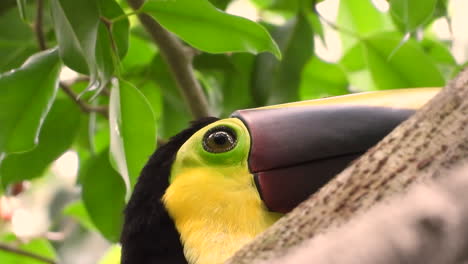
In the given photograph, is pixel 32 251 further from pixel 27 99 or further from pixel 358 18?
pixel 358 18

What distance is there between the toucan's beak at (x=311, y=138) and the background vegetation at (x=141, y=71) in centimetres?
16

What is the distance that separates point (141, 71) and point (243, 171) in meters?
0.68

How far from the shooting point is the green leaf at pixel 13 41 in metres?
1.93

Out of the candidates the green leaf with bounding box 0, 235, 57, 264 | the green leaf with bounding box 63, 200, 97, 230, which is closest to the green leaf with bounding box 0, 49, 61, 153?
the green leaf with bounding box 63, 200, 97, 230

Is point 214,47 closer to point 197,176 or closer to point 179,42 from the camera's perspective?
point 197,176

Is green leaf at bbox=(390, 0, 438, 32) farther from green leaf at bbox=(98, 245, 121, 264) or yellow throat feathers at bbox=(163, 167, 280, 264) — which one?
green leaf at bbox=(98, 245, 121, 264)

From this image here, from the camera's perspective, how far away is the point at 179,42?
208cm

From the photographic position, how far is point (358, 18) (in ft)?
7.43

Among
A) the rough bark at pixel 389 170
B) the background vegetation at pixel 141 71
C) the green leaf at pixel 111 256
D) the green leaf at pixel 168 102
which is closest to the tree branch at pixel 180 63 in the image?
the background vegetation at pixel 141 71

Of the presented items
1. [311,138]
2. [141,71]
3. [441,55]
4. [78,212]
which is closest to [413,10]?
[311,138]

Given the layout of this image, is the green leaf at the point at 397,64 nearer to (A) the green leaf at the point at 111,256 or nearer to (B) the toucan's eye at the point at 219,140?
(B) the toucan's eye at the point at 219,140

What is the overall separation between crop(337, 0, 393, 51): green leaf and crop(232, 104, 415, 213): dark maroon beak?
63 centimetres

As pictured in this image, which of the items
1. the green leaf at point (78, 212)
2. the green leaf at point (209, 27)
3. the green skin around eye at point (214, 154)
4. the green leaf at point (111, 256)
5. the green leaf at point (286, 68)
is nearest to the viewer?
the green leaf at point (209, 27)

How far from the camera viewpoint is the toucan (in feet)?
5.27
